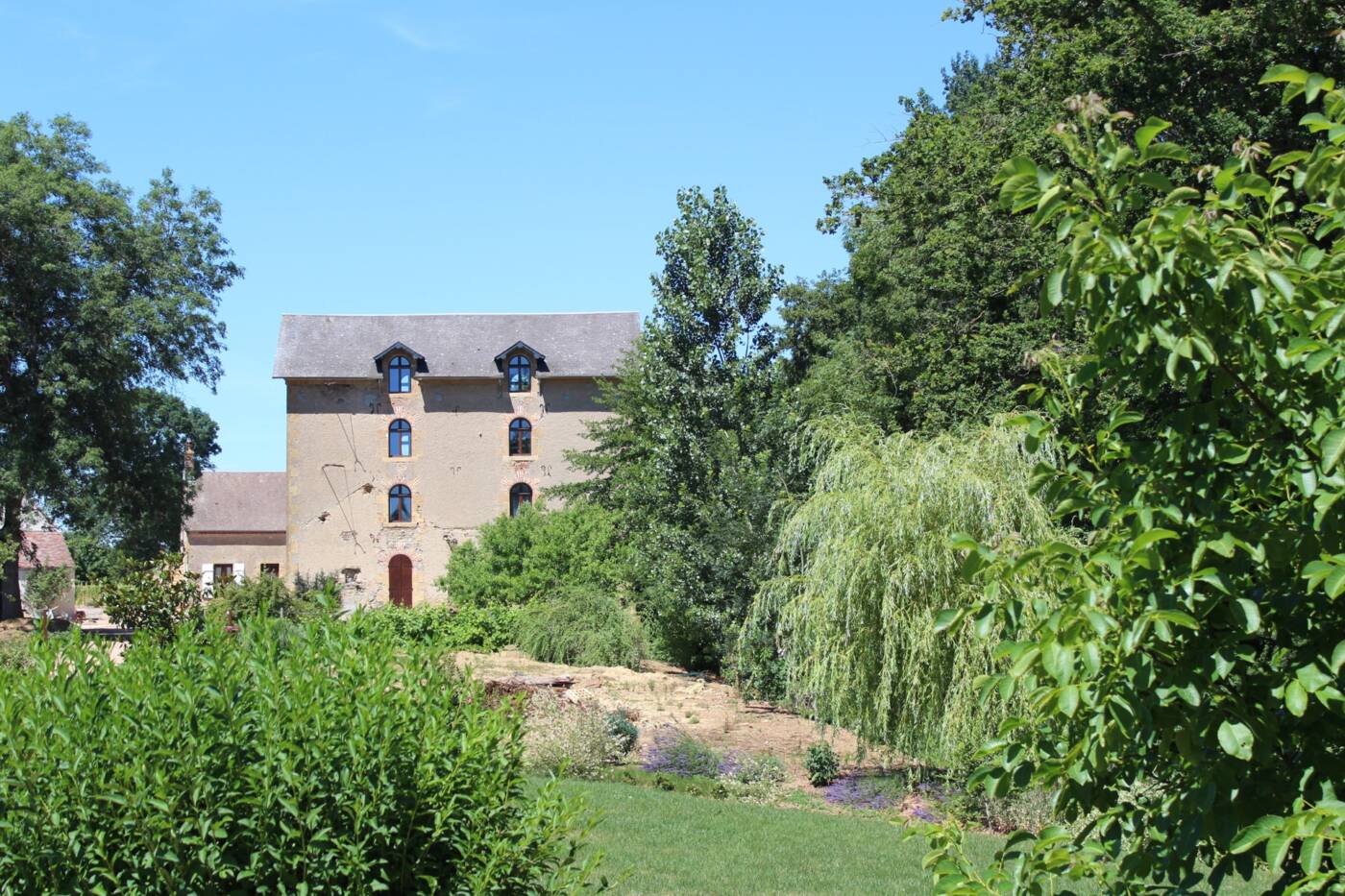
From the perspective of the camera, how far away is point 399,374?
4434 centimetres

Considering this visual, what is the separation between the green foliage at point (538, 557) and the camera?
32188 millimetres

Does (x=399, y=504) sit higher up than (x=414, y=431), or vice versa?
(x=414, y=431)

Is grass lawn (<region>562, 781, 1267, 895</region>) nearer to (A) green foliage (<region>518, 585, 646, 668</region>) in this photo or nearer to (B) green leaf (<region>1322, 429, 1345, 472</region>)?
(B) green leaf (<region>1322, 429, 1345, 472</region>)

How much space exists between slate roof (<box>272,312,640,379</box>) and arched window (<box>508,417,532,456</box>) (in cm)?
197

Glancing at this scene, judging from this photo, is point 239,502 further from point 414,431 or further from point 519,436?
point 519,436

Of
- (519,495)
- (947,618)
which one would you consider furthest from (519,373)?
(947,618)

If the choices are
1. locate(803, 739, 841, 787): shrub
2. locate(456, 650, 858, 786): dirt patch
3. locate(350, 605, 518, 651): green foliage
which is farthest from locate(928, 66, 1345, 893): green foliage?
locate(350, 605, 518, 651): green foliage

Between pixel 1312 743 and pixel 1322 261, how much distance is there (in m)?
1.10

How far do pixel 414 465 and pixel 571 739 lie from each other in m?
30.5

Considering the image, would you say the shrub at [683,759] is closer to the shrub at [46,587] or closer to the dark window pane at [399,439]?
the dark window pane at [399,439]

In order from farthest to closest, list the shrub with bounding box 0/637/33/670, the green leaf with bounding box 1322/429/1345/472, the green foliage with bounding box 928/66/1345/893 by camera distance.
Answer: the shrub with bounding box 0/637/33/670
the green foliage with bounding box 928/66/1345/893
the green leaf with bounding box 1322/429/1345/472

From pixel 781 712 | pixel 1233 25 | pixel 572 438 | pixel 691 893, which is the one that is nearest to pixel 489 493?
pixel 572 438

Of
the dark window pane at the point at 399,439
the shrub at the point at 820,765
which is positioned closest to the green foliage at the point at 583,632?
the shrub at the point at 820,765

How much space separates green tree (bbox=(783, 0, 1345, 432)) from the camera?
17797mm
